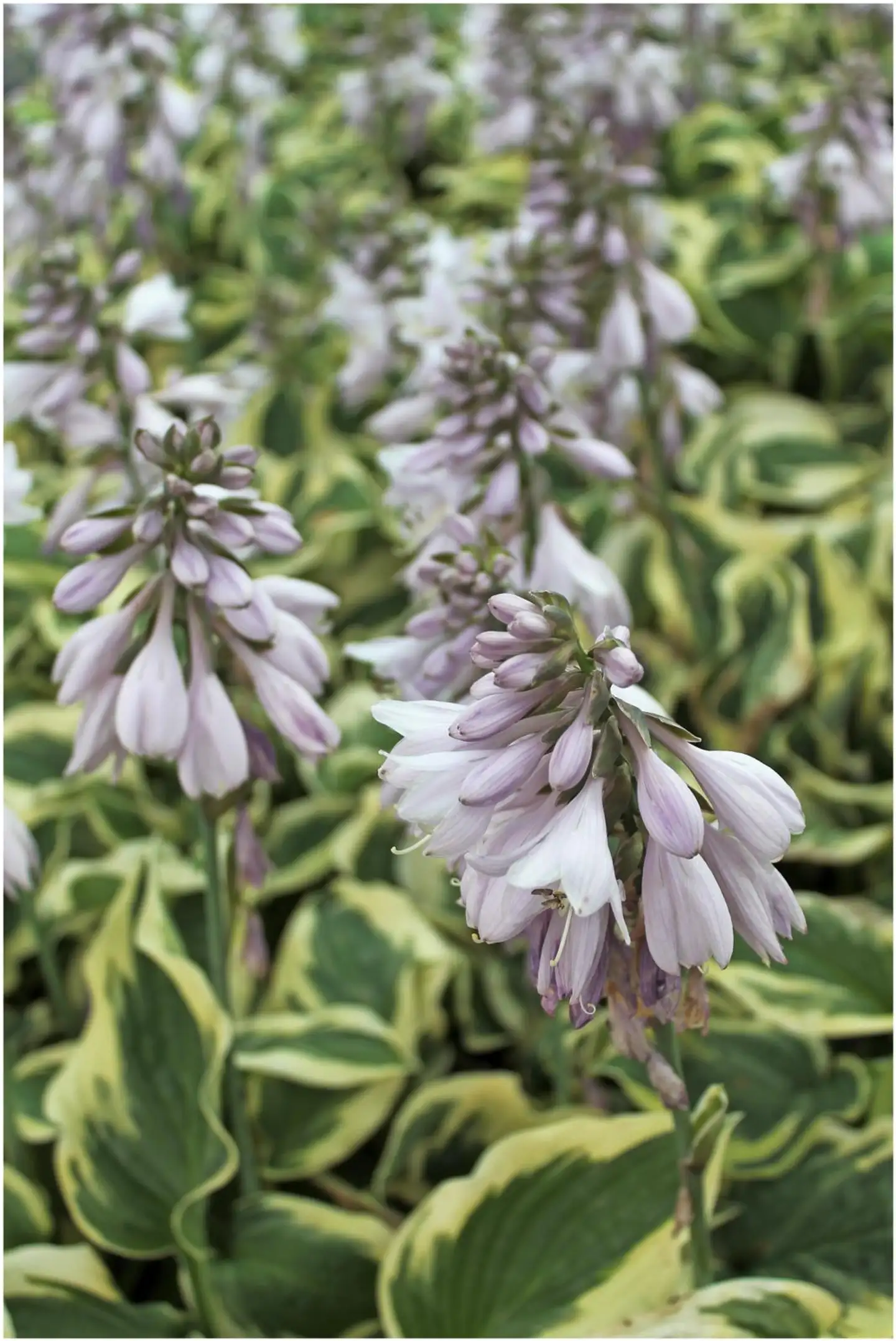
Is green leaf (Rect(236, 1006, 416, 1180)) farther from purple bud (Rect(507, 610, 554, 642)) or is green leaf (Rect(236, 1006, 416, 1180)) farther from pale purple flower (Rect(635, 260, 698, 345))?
pale purple flower (Rect(635, 260, 698, 345))

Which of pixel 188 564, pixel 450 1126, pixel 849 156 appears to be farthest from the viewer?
pixel 849 156

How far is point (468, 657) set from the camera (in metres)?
1.40

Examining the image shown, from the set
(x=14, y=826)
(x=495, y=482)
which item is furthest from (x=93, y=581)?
(x=495, y=482)

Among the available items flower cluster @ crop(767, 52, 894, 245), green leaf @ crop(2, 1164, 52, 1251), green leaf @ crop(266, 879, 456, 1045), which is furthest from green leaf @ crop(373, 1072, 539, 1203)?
flower cluster @ crop(767, 52, 894, 245)

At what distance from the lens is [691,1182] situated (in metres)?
1.34

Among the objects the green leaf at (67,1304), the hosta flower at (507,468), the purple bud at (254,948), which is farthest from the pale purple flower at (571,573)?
the green leaf at (67,1304)

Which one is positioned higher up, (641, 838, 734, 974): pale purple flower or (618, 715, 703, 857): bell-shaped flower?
(618, 715, 703, 857): bell-shaped flower

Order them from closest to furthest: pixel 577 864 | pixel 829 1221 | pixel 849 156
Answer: pixel 577 864
pixel 829 1221
pixel 849 156

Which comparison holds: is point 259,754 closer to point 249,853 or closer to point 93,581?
point 249,853

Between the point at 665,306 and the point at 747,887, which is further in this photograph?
the point at 665,306

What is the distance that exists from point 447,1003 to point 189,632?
1.08 metres

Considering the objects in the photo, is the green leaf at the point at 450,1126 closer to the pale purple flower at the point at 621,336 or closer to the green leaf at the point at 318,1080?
the green leaf at the point at 318,1080

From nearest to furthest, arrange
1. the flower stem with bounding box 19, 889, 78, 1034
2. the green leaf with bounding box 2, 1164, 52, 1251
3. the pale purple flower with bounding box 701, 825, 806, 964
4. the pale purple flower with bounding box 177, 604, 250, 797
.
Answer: the pale purple flower with bounding box 701, 825, 806, 964
the pale purple flower with bounding box 177, 604, 250, 797
the green leaf with bounding box 2, 1164, 52, 1251
the flower stem with bounding box 19, 889, 78, 1034

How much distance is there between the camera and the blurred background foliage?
1608 mm
